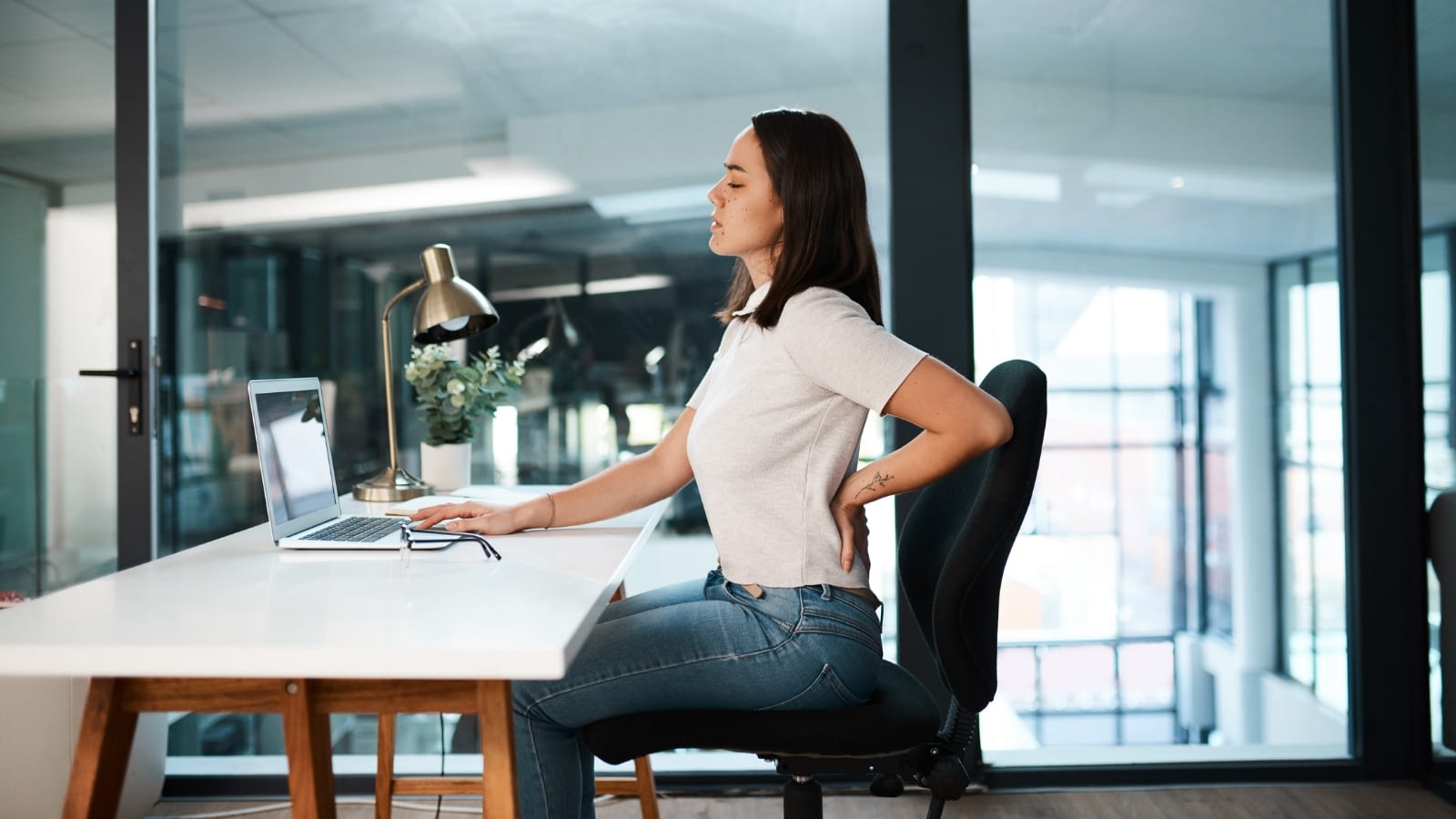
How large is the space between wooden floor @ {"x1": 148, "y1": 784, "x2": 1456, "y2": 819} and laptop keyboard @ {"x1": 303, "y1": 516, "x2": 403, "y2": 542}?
0.92 m

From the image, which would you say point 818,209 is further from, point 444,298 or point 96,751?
point 96,751

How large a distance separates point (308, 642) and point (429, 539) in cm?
56

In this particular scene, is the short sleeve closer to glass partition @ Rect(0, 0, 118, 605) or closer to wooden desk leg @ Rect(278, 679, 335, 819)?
wooden desk leg @ Rect(278, 679, 335, 819)

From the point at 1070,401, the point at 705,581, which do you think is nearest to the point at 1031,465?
the point at 705,581

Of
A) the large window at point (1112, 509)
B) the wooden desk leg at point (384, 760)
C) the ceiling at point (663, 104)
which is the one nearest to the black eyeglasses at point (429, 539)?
the wooden desk leg at point (384, 760)

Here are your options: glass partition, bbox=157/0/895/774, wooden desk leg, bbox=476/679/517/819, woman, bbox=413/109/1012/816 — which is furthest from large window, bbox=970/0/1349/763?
wooden desk leg, bbox=476/679/517/819

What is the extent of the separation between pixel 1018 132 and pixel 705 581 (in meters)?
1.52

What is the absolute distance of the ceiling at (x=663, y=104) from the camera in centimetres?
252

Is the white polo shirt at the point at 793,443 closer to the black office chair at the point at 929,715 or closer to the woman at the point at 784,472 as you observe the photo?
the woman at the point at 784,472

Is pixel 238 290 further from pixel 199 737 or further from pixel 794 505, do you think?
pixel 794 505

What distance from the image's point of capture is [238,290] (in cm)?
266

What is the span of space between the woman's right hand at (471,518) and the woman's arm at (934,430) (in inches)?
22.3

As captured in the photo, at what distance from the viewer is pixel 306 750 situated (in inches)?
45.5

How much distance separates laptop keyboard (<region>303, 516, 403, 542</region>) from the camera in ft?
5.27
